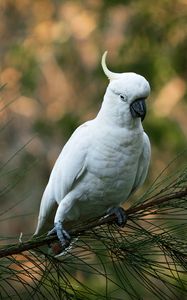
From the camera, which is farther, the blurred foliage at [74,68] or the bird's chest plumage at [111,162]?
the blurred foliage at [74,68]

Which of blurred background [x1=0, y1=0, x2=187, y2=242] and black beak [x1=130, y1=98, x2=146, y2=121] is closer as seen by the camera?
black beak [x1=130, y1=98, x2=146, y2=121]

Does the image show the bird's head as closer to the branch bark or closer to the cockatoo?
the cockatoo

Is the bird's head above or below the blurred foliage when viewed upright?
below

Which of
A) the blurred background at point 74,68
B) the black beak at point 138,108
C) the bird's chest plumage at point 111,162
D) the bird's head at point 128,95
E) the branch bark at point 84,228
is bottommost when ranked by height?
the branch bark at point 84,228

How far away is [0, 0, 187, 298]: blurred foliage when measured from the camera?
13.6ft

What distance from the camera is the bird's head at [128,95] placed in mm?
1699

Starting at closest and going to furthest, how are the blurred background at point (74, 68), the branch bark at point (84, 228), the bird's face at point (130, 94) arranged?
the branch bark at point (84, 228) → the bird's face at point (130, 94) → the blurred background at point (74, 68)

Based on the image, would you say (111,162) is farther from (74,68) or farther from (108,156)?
(74,68)

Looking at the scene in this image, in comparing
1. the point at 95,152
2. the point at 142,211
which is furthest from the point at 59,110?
the point at 142,211

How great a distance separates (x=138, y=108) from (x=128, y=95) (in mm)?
43

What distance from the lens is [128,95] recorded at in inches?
67.7

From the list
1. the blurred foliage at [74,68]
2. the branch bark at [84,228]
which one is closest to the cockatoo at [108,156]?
the branch bark at [84,228]

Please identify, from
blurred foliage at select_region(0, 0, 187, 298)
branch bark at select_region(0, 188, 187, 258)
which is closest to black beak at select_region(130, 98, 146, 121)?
branch bark at select_region(0, 188, 187, 258)

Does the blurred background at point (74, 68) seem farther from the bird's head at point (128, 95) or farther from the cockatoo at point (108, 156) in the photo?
the bird's head at point (128, 95)
